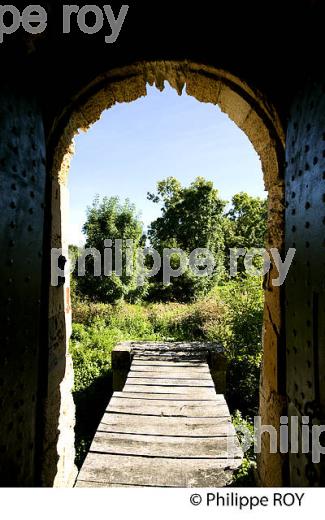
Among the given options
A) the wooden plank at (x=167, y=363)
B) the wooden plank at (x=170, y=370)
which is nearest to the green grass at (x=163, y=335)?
the wooden plank at (x=170, y=370)

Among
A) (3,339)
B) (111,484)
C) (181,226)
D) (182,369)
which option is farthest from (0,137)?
(181,226)

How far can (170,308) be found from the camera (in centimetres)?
1277

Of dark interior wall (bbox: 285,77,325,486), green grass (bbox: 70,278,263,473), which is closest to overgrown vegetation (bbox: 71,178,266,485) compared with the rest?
green grass (bbox: 70,278,263,473)

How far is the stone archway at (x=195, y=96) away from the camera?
87.5 inches

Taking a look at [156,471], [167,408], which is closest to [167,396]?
[167,408]

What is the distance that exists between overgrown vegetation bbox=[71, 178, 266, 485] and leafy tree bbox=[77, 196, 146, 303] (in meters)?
0.04

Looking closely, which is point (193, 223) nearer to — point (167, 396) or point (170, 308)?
point (170, 308)

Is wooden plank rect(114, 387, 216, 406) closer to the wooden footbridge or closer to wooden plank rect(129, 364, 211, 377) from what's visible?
the wooden footbridge

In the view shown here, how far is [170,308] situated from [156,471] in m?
10.2

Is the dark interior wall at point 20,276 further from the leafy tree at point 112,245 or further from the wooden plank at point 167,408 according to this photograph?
the leafy tree at point 112,245

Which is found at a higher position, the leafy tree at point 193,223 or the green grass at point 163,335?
the leafy tree at point 193,223

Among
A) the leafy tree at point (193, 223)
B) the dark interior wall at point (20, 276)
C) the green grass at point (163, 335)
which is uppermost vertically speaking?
the leafy tree at point (193, 223)

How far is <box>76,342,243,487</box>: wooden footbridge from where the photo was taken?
2480 mm

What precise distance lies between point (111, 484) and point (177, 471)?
21.0 inches
